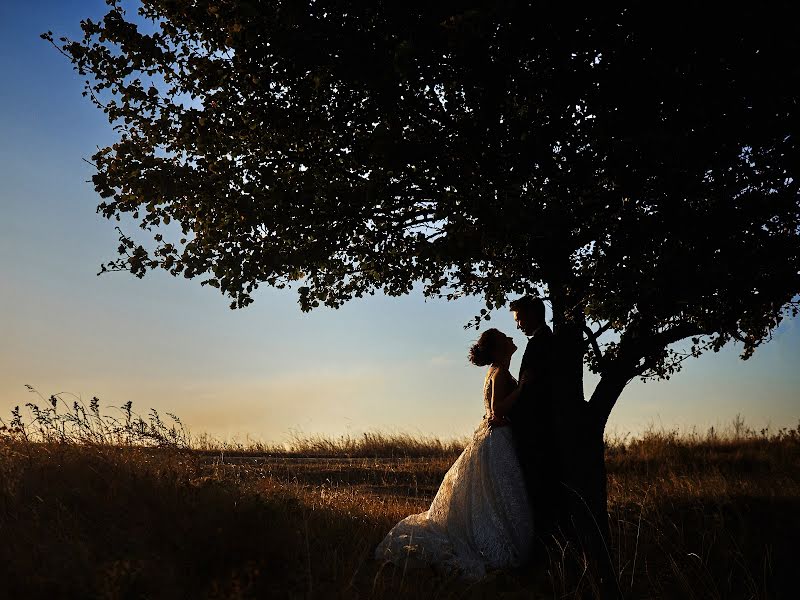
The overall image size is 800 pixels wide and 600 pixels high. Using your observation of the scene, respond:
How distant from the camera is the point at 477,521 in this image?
8.74 meters

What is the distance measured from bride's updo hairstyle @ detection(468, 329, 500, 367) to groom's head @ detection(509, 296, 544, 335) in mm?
411

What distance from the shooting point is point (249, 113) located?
988 cm

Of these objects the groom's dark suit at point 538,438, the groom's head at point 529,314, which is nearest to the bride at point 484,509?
the groom's dark suit at point 538,438

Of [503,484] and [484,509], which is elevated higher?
[503,484]

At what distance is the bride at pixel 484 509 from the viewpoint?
8.45 m

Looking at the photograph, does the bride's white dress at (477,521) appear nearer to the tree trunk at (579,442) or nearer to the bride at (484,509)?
the bride at (484,509)

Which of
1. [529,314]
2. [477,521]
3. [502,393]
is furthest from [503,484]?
[529,314]

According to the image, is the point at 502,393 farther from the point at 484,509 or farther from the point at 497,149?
the point at 497,149

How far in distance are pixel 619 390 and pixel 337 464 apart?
959 centimetres

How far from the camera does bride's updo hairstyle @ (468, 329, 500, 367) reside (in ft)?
30.7

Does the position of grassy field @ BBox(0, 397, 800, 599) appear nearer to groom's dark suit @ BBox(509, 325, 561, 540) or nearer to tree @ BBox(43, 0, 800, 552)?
groom's dark suit @ BBox(509, 325, 561, 540)

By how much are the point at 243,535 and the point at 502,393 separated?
3.90m

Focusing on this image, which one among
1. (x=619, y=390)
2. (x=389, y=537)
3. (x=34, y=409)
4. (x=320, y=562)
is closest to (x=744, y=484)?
(x=619, y=390)

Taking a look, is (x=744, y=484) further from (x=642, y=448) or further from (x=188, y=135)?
(x=188, y=135)
